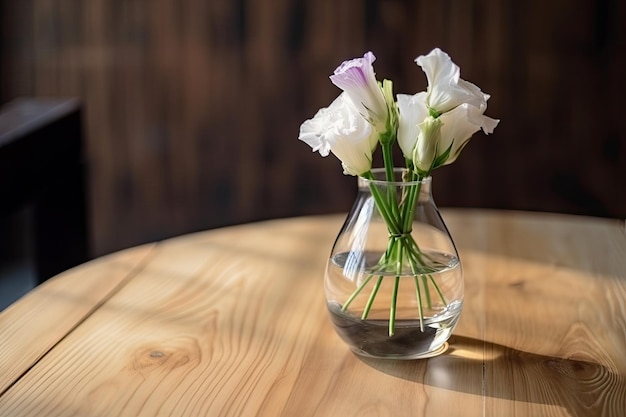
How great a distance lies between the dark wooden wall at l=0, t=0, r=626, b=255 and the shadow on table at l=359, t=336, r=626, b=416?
5.80ft

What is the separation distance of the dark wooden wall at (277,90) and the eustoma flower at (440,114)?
5.93 feet

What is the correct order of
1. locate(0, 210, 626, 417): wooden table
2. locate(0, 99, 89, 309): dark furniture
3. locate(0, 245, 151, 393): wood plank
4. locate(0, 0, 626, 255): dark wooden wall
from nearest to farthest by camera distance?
locate(0, 210, 626, 417): wooden table
locate(0, 245, 151, 393): wood plank
locate(0, 99, 89, 309): dark furniture
locate(0, 0, 626, 255): dark wooden wall

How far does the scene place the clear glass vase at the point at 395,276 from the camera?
104 centimetres

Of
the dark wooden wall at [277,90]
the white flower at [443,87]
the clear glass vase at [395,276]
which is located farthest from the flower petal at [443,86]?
the dark wooden wall at [277,90]

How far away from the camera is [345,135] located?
3.23ft

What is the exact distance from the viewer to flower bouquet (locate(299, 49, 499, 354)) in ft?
3.21

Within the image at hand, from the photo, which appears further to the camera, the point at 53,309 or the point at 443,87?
the point at 53,309

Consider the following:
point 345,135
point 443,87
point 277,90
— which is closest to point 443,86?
point 443,87

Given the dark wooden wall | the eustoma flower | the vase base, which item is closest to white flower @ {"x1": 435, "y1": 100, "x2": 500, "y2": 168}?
the eustoma flower

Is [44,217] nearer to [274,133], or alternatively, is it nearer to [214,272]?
[214,272]

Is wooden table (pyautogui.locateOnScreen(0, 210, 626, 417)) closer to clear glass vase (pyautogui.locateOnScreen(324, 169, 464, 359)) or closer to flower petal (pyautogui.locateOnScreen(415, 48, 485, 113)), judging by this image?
clear glass vase (pyautogui.locateOnScreen(324, 169, 464, 359))

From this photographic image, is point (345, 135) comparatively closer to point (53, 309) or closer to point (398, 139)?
point (398, 139)

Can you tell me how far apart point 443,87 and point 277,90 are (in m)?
1.90

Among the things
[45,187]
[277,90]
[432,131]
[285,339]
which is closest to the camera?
[432,131]
